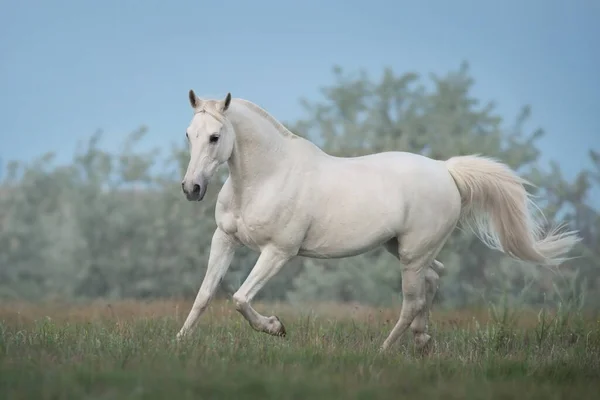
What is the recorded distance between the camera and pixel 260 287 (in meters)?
6.92

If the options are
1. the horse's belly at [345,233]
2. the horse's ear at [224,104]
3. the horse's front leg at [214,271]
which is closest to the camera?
the horse's ear at [224,104]

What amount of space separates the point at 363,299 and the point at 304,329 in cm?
1173

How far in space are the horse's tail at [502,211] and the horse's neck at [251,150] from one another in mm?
2091

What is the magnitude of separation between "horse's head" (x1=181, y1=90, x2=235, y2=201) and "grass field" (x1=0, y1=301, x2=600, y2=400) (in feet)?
4.26

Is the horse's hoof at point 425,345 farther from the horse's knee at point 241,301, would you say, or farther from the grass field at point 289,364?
the horse's knee at point 241,301

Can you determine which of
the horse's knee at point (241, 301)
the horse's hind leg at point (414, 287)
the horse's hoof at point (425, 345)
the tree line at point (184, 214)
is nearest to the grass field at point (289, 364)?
the horse's hoof at point (425, 345)

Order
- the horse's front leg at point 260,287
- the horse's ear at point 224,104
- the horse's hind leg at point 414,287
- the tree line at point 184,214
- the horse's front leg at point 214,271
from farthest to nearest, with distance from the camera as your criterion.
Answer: the tree line at point 184,214
the horse's hind leg at point 414,287
the horse's front leg at point 214,271
the horse's front leg at point 260,287
the horse's ear at point 224,104

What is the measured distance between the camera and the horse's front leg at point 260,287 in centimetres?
683

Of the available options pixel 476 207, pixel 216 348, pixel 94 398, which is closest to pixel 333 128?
pixel 476 207

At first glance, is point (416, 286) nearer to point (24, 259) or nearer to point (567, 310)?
point (567, 310)

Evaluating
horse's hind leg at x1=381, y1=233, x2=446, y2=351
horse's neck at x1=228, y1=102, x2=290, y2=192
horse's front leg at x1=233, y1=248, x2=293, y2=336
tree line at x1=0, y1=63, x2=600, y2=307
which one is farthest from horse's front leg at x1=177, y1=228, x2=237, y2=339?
tree line at x1=0, y1=63, x2=600, y2=307

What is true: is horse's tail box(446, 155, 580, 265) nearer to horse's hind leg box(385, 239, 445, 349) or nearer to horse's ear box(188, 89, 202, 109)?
horse's hind leg box(385, 239, 445, 349)

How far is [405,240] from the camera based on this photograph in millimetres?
7652

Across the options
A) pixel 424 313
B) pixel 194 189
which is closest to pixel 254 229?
pixel 194 189
